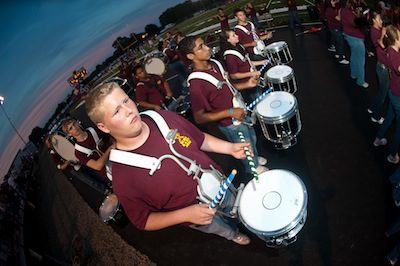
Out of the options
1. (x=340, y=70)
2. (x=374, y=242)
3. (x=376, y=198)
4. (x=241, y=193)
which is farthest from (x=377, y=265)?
(x=340, y=70)

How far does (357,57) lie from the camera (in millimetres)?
6000

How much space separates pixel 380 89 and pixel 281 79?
67.2 inches

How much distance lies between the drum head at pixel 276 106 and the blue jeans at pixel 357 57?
274 cm

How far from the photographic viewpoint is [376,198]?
382cm

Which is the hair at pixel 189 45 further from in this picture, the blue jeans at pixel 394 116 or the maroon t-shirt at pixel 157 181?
the blue jeans at pixel 394 116

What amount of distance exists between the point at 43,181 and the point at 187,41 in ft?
32.4

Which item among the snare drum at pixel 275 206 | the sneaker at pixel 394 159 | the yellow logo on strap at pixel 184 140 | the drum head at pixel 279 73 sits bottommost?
the sneaker at pixel 394 159

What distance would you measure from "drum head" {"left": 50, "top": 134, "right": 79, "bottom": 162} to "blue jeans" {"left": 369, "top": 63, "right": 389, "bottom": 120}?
5.84m

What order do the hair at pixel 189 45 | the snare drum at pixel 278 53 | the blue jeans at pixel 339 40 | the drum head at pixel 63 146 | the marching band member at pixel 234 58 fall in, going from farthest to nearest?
the blue jeans at pixel 339 40
the snare drum at pixel 278 53
the drum head at pixel 63 146
the marching band member at pixel 234 58
the hair at pixel 189 45

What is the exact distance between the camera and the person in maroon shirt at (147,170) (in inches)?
76.9

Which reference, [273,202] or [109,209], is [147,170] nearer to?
[273,202]

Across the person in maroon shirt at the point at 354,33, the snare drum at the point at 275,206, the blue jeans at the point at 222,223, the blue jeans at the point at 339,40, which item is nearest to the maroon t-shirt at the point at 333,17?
the blue jeans at the point at 339,40

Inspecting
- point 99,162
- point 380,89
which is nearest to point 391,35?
point 380,89

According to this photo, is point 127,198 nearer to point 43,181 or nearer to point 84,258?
point 84,258
